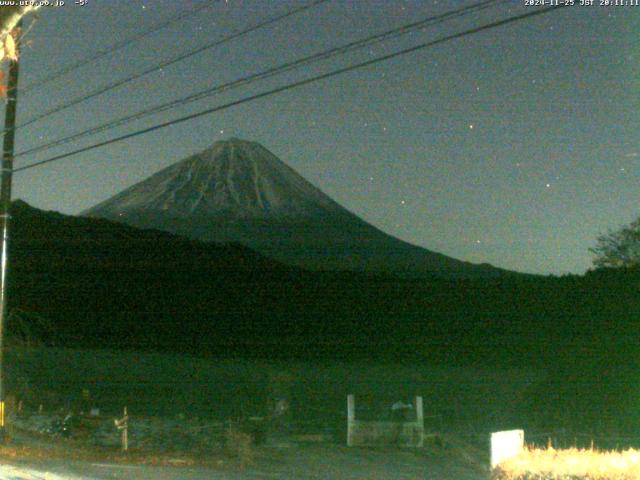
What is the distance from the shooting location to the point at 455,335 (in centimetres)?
4825

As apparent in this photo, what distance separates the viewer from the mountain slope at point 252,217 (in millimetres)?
115000

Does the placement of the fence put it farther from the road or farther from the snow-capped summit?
the snow-capped summit

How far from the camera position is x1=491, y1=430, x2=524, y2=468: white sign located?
32.3 ft

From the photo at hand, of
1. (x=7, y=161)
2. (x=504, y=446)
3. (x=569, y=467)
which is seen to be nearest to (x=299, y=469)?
(x=504, y=446)

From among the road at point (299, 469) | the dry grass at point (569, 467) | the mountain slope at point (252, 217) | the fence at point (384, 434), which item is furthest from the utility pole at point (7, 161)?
the mountain slope at point (252, 217)

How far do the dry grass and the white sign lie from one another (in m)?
0.19

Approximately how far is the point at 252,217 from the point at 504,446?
123 m

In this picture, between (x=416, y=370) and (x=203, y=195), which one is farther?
(x=203, y=195)

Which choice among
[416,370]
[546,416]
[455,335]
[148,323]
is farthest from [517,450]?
[148,323]

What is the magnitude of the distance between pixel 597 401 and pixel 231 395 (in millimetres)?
15673

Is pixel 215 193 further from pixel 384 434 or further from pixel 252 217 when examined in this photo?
pixel 384 434

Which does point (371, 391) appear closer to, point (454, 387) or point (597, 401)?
point (454, 387)

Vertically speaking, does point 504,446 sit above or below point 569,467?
above

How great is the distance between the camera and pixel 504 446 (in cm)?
1013
